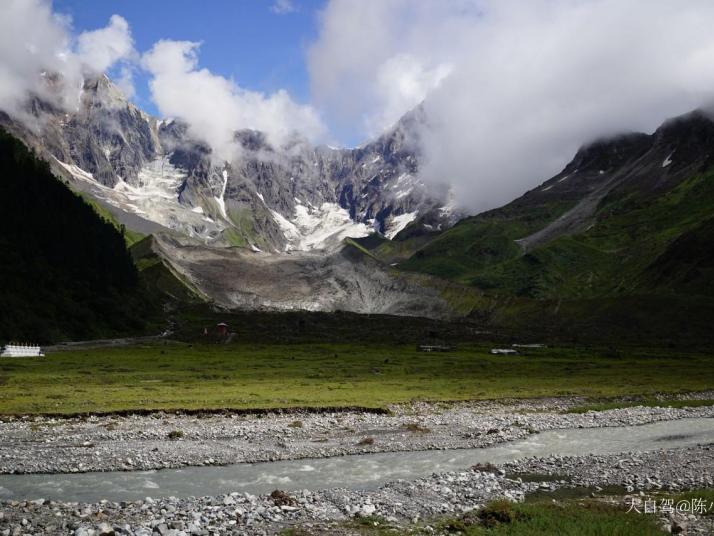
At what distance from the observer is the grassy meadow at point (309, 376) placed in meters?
66.2

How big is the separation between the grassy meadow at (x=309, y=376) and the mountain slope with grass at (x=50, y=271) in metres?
24.6

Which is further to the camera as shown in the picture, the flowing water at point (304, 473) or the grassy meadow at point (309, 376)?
the grassy meadow at point (309, 376)

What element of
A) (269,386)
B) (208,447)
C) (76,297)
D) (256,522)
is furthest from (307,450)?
(76,297)

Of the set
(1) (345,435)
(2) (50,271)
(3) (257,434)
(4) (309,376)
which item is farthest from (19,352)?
(1) (345,435)

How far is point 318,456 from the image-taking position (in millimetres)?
44156

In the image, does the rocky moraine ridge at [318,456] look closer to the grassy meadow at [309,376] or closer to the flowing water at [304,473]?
the flowing water at [304,473]

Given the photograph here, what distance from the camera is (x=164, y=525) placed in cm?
2450

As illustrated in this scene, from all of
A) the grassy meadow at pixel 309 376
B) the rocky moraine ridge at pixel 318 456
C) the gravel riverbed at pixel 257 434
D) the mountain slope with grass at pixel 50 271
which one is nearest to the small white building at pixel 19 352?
the grassy meadow at pixel 309 376

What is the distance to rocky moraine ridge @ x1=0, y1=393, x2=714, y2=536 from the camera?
1027 inches

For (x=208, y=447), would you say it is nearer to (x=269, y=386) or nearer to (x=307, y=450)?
(x=307, y=450)

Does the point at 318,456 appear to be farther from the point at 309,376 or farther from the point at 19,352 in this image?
the point at 19,352

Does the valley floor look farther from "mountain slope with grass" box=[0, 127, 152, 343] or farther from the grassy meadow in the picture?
"mountain slope with grass" box=[0, 127, 152, 343]

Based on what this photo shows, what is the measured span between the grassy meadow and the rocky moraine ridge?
6414mm

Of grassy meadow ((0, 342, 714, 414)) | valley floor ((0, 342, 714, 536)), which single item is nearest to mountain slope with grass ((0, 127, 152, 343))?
grassy meadow ((0, 342, 714, 414))
